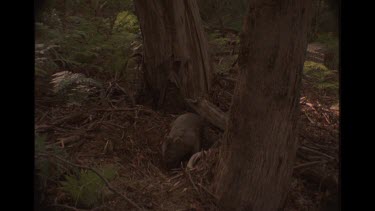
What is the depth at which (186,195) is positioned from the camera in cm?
366

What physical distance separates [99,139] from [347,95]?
313cm

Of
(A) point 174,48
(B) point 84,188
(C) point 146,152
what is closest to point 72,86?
(C) point 146,152

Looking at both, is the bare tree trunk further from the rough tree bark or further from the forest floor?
the rough tree bark

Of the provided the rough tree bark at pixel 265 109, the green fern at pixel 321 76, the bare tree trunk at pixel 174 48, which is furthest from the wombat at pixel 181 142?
→ the green fern at pixel 321 76

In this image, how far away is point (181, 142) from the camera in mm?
4316

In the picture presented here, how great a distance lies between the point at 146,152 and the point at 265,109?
5.79 ft

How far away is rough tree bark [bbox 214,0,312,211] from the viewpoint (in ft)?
9.48

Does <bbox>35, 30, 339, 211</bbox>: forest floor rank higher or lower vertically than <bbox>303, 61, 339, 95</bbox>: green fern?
lower

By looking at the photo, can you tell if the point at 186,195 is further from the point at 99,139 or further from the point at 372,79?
the point at 372,79

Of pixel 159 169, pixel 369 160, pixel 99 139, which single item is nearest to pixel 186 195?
pixel 159 169

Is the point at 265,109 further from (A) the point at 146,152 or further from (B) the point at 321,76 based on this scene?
(B) the point at 321,76

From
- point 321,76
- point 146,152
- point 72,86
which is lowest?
point 146,152

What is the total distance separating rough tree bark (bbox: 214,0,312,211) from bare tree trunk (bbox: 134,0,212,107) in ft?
6.60

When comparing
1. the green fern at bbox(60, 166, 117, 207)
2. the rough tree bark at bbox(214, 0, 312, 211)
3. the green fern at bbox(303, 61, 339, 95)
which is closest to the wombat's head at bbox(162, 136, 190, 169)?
the rough tree bark at bbox(214, 0, 312, 211)
